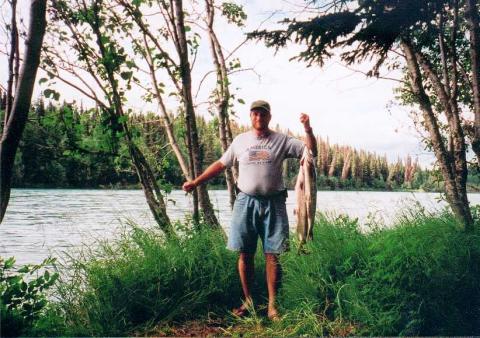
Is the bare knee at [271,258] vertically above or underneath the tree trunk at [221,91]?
underneath

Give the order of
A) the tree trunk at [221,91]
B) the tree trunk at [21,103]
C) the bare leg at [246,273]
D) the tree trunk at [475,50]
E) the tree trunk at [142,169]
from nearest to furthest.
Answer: the tree trunk at [21,103] < the bare leg at [246,273] < the tree trunk at [475,50] < the tree trunk at [142,169] < the tree trunk at [221,91]

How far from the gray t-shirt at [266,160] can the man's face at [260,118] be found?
0.11 meters

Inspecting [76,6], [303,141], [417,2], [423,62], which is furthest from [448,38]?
[76,6]

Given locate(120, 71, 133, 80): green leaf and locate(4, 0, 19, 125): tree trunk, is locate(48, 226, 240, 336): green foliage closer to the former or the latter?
locate(120, 71, 133, 80): green leaf

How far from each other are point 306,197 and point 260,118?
0.85 meters

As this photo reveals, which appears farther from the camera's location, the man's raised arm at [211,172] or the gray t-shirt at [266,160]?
the man's raised arm at [211,172]

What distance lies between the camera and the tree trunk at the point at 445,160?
559 centimetres

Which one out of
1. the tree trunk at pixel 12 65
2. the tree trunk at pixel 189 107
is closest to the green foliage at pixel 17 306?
the tree trunk at pixel 12 65

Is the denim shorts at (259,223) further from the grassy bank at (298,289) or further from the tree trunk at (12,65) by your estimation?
the tree trunk at (12,65)

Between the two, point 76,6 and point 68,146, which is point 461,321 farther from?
point 76,6

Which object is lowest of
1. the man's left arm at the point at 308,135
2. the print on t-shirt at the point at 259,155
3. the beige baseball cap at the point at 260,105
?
the print on t-shirt at the point at 259,155

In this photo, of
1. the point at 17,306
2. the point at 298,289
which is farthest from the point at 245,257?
the point at 17,306

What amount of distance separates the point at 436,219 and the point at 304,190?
2.37 m

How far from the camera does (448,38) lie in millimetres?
6859
